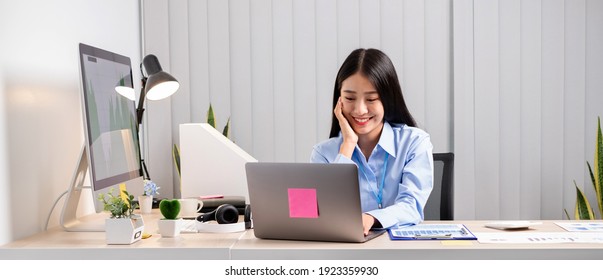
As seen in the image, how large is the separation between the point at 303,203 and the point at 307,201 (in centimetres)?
1

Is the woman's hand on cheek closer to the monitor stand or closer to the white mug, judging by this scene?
the white mug

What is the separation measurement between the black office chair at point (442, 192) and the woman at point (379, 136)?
39 centimetres

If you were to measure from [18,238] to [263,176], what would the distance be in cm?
85

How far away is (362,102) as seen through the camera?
245cm

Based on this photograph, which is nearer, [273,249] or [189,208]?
[273,249]

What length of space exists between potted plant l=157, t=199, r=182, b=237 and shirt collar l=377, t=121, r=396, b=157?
77cm

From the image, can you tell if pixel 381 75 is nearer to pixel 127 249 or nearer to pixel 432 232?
pixel 432 232

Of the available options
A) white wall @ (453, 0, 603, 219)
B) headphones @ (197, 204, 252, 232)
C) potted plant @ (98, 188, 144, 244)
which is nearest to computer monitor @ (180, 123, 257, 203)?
headphones @ (197, 204, 252, 232)

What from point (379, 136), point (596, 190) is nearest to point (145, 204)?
point (379, 136)

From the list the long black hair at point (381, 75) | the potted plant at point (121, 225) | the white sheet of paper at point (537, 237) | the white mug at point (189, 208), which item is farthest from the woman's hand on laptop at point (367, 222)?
the white mug at point (189, 208)

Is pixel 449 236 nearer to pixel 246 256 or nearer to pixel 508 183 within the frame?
pixel 246 256

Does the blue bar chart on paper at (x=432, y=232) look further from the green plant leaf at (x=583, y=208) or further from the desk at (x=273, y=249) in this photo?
the green plant leaf at (x=583, y=208)

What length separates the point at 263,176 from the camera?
1963mm
